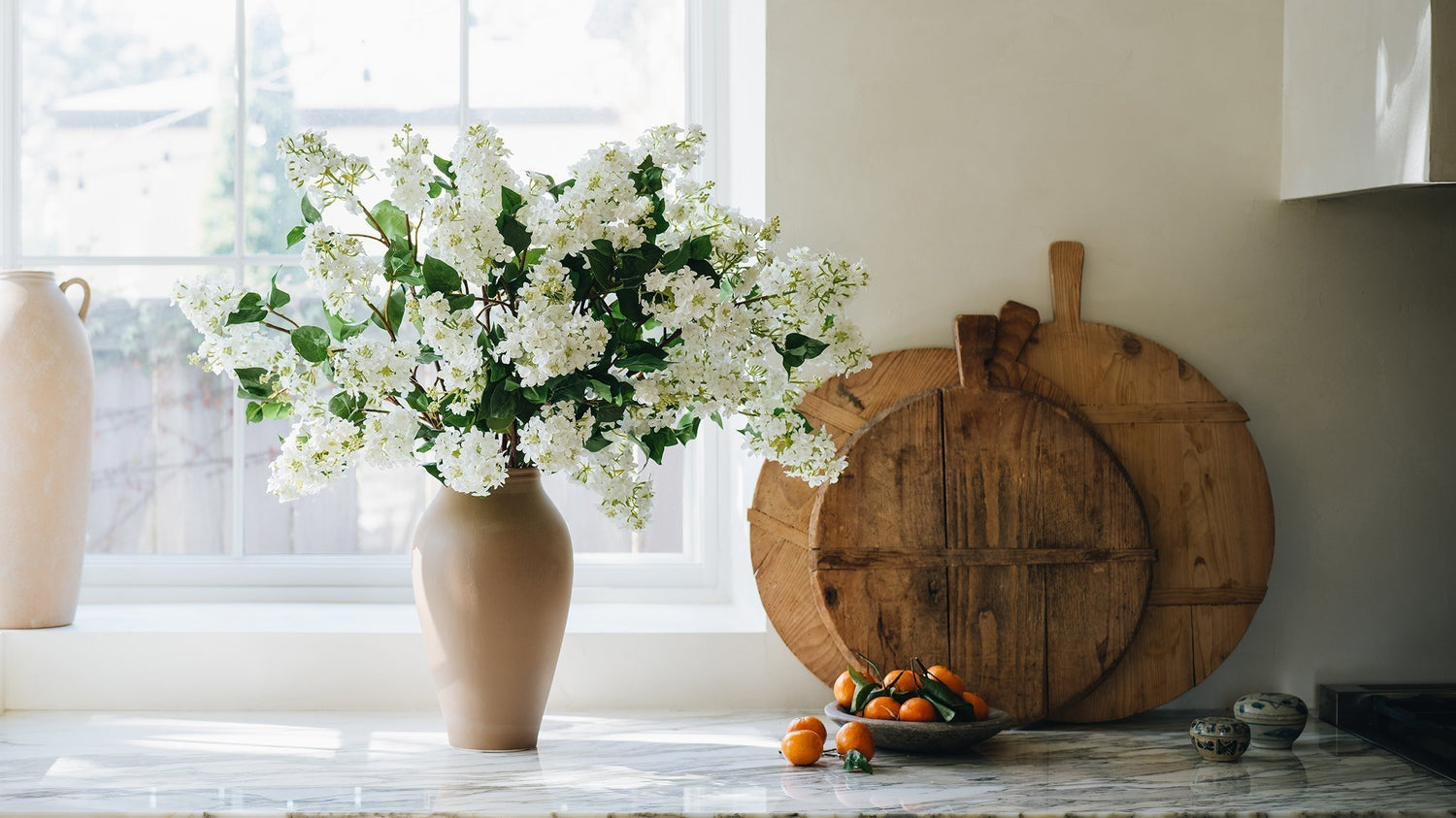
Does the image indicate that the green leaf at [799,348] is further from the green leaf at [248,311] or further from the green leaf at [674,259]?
the green leaf at [248,311]

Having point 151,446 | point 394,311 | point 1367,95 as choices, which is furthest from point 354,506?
point 1367,95

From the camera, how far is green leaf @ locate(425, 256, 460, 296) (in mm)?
1211

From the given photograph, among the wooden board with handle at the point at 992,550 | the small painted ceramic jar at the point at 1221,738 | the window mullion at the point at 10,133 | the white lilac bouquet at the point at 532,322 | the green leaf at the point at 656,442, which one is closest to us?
the white lilac bouquet at the point at 532,322

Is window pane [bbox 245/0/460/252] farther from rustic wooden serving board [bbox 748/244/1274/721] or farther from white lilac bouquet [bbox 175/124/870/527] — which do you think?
rustic wooden serving board [bbox 748/244/1274/721]

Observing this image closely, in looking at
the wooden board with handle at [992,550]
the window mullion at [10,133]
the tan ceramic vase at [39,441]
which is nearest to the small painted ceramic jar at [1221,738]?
the wooden board with handle at [992,550]

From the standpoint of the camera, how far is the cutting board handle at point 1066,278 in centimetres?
164

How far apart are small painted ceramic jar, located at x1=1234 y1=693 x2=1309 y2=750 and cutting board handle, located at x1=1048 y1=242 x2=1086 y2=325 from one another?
1.78ft

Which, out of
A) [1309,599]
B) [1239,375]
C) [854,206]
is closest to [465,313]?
[854,206]

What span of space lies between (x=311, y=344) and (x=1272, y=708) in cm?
121

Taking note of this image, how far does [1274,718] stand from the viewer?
1468mm

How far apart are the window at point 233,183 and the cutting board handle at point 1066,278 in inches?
21.6

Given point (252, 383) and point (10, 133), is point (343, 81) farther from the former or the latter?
point (252, 383)

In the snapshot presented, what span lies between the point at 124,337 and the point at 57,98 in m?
0.40

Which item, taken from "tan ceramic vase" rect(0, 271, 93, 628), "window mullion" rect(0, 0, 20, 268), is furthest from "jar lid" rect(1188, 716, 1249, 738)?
"window mullion" rect(0, 0, 20, 268)
